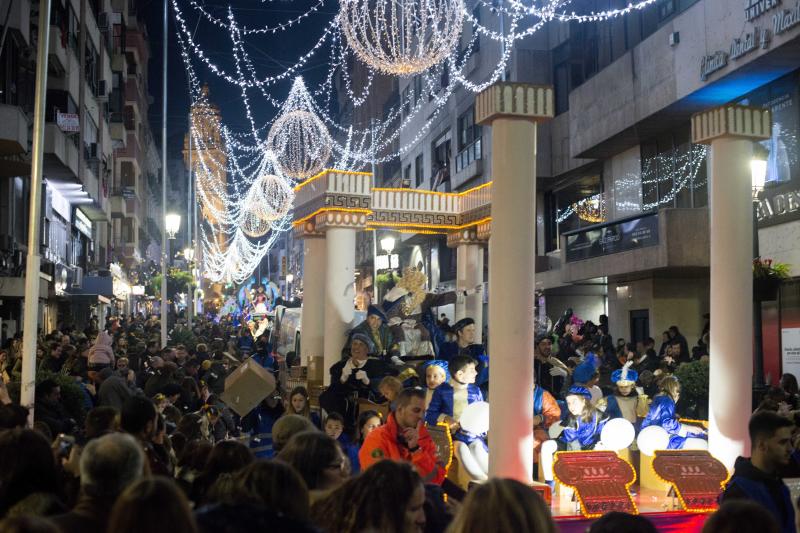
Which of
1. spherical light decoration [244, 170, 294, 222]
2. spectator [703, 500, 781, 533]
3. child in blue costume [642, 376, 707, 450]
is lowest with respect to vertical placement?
child in blue costume [642, 376, 707, 450]

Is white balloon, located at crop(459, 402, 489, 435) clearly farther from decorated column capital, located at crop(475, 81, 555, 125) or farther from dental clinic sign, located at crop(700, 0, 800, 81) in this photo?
dental clinic sign, located at crop(700, 0, 800, 81)

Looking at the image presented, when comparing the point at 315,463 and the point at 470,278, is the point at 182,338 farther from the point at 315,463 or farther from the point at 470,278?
the point at 315,463

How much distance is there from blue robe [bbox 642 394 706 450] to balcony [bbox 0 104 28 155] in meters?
16.5

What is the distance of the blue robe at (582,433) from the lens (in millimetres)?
11805

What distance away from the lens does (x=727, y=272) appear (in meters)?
11.1

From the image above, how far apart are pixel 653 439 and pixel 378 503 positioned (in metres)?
8.22

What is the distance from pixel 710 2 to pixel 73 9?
2134 cm

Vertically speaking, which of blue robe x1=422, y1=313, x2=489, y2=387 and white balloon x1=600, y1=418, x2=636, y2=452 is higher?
blue robe x1=422, y1=313, x2=489, y2=387

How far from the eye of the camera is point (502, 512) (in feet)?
11.1

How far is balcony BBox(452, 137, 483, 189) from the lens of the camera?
Answer: 122 feet

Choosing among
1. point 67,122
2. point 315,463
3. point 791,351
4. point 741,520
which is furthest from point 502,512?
point 67,122

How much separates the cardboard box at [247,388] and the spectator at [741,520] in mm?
7384

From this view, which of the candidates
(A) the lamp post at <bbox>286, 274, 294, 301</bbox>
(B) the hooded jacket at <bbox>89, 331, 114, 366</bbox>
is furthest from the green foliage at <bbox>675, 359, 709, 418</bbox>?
(A) the lamp post at <bbox>286, 274, 294, 301</bbox>

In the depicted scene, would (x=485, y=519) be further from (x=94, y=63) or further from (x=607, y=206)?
(x=94, y=63)
